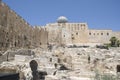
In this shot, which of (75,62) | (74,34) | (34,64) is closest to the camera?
(34,64)

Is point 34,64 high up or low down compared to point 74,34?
down

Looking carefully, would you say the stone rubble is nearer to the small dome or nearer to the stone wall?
the stone wall

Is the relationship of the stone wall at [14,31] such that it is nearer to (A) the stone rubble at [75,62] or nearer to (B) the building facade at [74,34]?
(A) the stone rubble at [75,62]

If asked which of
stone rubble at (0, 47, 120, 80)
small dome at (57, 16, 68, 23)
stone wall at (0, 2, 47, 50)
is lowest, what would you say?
stone rubble at (0, 47, 120, 80)

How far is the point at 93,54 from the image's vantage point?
19344mm

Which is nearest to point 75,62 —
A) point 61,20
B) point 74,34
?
point 74,34

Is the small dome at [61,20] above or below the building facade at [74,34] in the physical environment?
above

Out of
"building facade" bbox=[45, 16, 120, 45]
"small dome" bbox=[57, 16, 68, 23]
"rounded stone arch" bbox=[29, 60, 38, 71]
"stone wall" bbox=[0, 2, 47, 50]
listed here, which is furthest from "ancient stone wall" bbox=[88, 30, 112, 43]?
"rounded stone arch" bbox=[29, 60, 38, 71]

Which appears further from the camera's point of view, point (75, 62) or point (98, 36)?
point (98, 36)

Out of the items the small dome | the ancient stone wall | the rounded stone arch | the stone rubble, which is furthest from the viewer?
the small dome

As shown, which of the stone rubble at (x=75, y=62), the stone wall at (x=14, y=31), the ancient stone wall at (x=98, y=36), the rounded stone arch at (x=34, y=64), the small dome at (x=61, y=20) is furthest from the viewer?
the small dome at (x=61, y=20)

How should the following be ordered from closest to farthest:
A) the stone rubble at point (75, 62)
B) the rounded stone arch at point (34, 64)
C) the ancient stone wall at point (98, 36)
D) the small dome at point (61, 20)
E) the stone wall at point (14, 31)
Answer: the stone rubble at point (75, 62)
the rounded stone arch at point (34, 64)
the stone wall at point (14, 31)
the ancient stone wall at point (98, 36)
the small dome at point (61, 20)

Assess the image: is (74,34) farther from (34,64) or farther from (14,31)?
(34,64)

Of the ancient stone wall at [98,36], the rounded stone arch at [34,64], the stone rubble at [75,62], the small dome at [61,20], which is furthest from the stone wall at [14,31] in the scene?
the ancient stone wall at [98,36]
